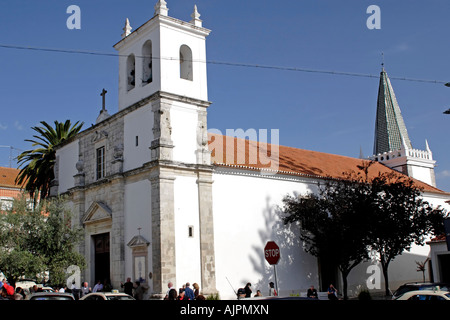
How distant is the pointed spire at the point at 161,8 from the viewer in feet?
78.2

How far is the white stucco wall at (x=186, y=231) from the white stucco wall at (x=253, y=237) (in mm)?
1108

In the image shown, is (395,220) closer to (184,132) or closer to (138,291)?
(184,132)

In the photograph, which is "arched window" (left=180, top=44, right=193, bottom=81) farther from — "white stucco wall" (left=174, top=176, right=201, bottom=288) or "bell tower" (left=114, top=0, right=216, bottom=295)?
"white stucco wall" (left=174, top=176, right=201, bottom=288)

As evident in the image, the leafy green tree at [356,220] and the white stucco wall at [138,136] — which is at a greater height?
the white stucco wall at [138,136]

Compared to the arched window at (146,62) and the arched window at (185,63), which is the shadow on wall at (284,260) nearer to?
the arched window at (185,63)

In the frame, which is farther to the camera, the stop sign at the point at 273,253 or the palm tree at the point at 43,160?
the palm tree at the point at 43,160

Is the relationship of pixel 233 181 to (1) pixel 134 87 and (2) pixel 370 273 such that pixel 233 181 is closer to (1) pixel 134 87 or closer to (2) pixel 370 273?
(1) pixel 134 87

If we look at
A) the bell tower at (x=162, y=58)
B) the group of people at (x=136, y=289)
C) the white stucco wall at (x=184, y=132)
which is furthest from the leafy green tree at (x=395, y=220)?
the group of people at (x=136, y=289)

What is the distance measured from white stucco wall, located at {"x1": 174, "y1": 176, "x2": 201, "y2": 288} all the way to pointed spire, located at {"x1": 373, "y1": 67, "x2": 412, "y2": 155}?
79.8 feet

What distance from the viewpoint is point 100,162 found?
88.5 ft

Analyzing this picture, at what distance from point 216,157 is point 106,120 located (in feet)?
21.0

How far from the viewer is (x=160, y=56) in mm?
23375
